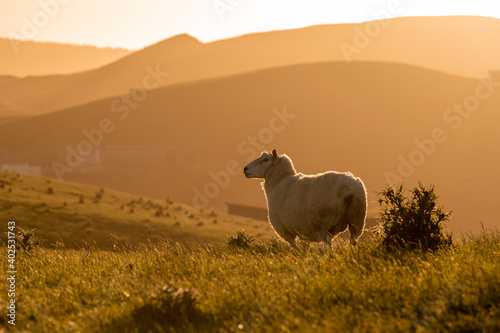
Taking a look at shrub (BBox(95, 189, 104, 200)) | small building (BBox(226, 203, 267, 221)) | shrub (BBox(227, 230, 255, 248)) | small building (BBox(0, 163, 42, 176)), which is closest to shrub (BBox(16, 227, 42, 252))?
shrub (BBox(227, 230, 255, 248))

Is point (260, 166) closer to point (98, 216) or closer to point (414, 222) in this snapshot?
point (414, 222)

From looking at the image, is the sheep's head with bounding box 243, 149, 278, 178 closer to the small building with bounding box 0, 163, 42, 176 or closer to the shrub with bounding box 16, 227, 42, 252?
the shrub with bounding box 16, 227, 42, 252

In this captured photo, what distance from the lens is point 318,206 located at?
41.6 feet

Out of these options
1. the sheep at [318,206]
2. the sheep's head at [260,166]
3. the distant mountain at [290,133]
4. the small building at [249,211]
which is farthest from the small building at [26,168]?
the sheep at [318,206]

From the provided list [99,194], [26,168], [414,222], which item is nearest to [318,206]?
[414,222]

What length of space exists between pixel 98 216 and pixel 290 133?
344ft

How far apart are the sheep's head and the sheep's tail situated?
290 centimetres

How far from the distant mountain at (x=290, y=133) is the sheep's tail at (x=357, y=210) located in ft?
297

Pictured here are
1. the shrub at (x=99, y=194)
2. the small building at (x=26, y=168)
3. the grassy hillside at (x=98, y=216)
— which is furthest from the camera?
the small building at (x=26, y=168)

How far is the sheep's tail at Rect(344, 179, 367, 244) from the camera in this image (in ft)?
40.8

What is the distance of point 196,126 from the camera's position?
162 m

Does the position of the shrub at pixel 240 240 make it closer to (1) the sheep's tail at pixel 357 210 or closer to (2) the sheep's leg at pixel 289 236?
(2) the sheep's leg at pixel 289 236

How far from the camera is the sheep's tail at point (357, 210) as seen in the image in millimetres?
12438

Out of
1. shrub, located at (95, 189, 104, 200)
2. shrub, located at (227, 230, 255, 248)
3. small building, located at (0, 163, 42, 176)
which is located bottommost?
shrub, located at (227, 230, 255, 248)
